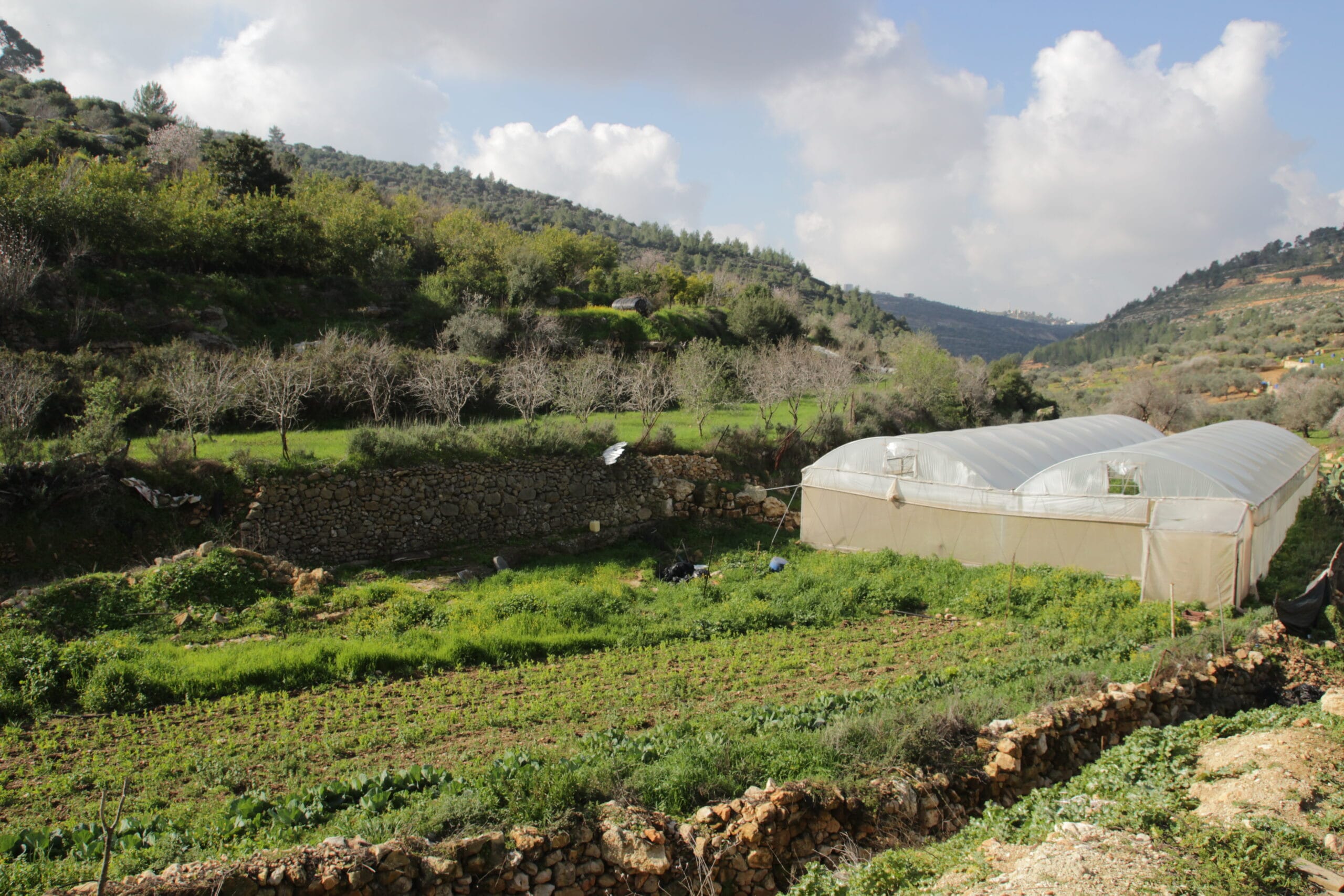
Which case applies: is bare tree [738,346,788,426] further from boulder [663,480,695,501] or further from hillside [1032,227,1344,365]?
hillside [1032,227,1344,365]

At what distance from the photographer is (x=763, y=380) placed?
27.2 m

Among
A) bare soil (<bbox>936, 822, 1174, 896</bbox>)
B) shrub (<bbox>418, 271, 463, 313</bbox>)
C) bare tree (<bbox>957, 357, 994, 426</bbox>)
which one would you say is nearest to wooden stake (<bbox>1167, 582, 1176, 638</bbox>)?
bare soil (<bbox>936, 822, 1174, 896</bbox>)

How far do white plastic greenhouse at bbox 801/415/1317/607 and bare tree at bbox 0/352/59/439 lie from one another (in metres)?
16.6

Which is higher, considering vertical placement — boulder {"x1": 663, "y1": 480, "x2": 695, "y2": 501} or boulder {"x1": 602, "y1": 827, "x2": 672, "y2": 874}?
boulder {"x1": 663, "y1": 480, "x2": 695, "y2": 501}

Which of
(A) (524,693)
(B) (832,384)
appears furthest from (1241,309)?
(A) (524,693)

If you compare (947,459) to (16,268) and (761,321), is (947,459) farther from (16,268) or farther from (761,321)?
(761,321)

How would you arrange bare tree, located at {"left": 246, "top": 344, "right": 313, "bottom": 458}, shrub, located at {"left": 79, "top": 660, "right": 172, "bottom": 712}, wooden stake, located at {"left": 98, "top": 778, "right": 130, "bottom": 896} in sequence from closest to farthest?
wooden stake, located at {"left": 98, "top": 778, "right": 130, "bottom": 896} → shrub, located at {"left": 79, "top": 660, "right": 172, "bottom": 712} → bare tree, located at {"left": 246, "top": 344, "right": 313, "bottom": 458}

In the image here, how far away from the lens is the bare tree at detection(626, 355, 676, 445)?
2255cm

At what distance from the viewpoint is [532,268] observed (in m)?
36.0

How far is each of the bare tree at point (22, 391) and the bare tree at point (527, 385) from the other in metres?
10.4

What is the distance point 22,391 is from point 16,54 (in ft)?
255

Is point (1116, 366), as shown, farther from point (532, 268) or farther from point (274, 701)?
point (274, 701)

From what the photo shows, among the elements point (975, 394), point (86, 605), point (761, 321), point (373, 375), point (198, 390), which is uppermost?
point (761, 321)

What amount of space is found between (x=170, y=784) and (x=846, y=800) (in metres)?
6.14
